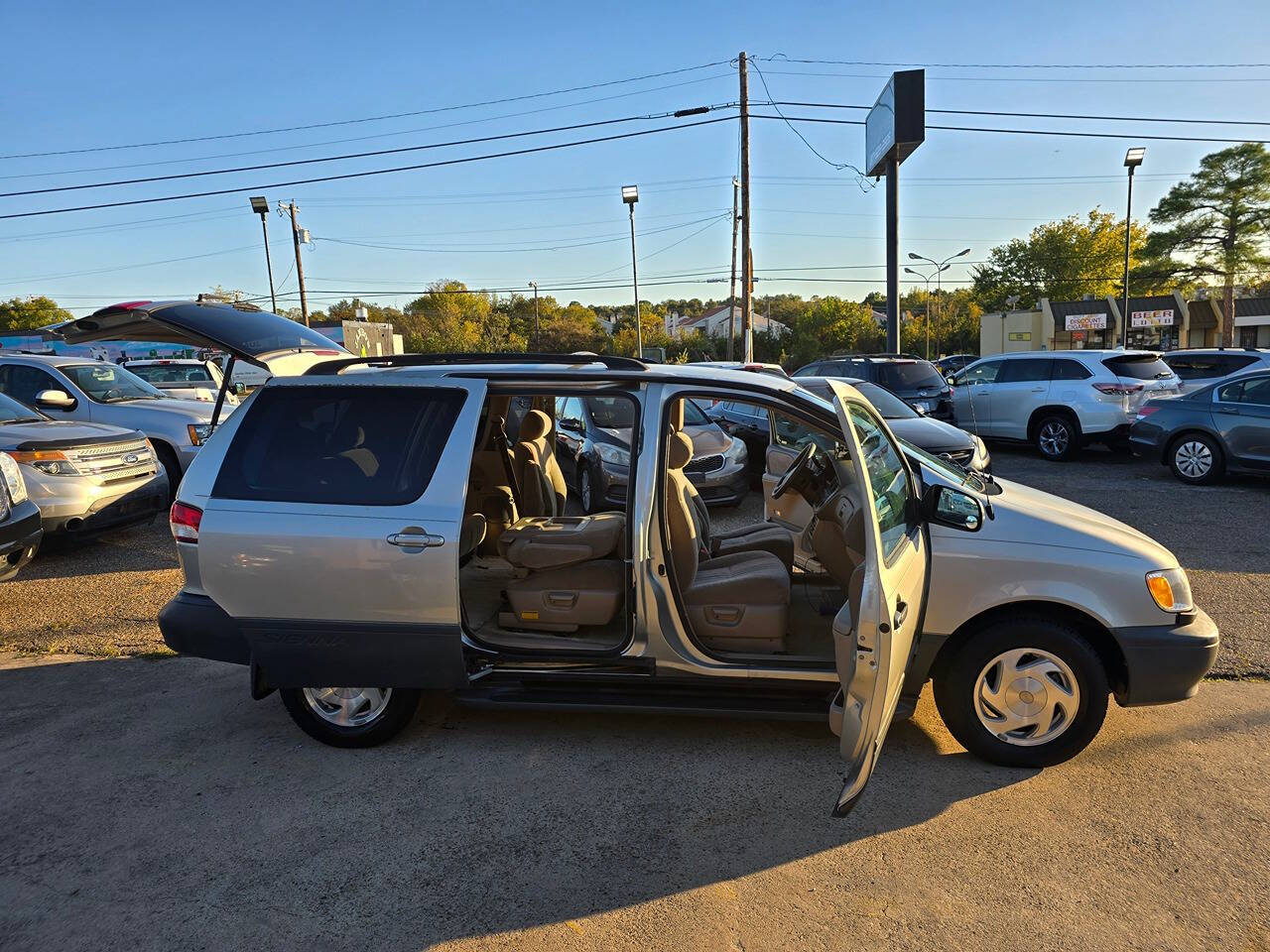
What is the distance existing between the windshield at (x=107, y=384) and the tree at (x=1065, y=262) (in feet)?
218

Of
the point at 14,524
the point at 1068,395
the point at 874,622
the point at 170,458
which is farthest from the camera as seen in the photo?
the point at 1068,395

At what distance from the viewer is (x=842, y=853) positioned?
3.09 metres

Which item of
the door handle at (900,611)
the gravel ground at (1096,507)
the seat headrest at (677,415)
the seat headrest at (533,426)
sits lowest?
the gravel ground at (1096,507)

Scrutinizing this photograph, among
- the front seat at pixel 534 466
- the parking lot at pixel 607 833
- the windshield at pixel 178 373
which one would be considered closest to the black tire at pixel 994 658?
the parking lot at pixel 607 833

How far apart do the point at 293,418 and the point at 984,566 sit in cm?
315

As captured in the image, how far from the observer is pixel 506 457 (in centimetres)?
546

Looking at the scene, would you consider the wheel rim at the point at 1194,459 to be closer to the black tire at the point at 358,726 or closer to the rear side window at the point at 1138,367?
the rear side window at the point at 1138,367

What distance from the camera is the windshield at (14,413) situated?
8.12 metres

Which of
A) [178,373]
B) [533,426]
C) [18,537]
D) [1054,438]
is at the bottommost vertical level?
[1054,438]

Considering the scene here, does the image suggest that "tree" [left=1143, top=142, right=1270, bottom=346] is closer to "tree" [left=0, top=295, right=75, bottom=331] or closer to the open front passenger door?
the open front passenger door

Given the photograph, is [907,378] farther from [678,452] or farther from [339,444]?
[339,444]

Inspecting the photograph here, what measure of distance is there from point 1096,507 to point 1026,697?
6389 mm

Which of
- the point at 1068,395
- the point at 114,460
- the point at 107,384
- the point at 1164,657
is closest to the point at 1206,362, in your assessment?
the point at 1068,395

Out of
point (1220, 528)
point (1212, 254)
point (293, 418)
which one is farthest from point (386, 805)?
point (1212, 254)
